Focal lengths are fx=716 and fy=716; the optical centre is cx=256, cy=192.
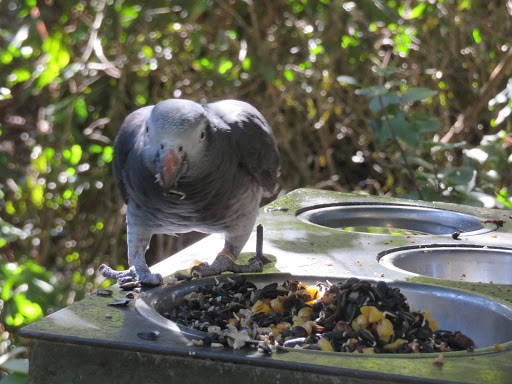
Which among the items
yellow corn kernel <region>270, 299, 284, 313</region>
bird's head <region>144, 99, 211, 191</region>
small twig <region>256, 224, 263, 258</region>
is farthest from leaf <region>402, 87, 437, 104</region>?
yellow corn kernel <region>270, 299, 284, 313</region>

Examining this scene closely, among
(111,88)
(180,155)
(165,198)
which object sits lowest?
(165,198)

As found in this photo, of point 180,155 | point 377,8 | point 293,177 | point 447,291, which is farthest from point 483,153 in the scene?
point 180,155

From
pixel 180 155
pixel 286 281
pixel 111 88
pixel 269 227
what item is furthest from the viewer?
pixel 111 88

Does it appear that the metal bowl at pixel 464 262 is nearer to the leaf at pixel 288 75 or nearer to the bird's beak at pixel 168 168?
the bird's beak at pixel 168 168

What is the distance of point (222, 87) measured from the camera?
4117mm

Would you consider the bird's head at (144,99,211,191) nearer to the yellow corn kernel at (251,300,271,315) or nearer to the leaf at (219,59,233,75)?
the yellow corn kernel at (251,300,271,315)

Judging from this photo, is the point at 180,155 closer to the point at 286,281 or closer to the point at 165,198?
the point at 165,198

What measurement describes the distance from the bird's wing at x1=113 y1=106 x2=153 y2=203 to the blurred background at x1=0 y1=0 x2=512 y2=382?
1.66 m

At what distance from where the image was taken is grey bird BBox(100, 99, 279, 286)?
160 cm

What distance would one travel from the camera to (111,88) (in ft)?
13.8

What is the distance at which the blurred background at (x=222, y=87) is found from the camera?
3.81 m

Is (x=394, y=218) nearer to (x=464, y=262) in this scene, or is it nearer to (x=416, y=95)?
(x=464, y=262)

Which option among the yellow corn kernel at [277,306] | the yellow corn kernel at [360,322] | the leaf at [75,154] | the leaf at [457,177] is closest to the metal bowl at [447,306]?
the yellow corn kernel at [277,306]

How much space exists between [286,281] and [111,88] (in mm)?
2769
